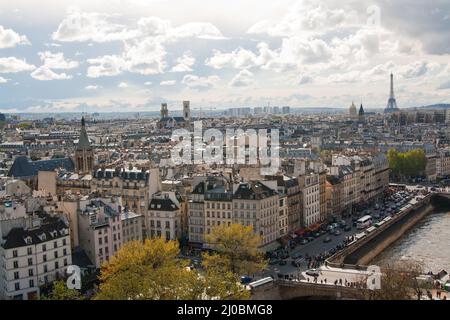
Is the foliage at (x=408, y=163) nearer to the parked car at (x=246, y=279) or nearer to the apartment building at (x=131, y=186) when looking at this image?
the apartment building at (x=131, y=186)

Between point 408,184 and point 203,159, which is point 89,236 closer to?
point 203,159

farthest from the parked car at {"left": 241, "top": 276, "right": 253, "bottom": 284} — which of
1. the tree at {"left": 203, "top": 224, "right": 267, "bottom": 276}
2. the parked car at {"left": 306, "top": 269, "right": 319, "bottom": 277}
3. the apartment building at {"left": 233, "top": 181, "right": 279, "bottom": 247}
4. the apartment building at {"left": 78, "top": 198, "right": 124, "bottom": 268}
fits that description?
the apartment building at {"left": 78, "top": 198, "right": 124, "bottom": 268}

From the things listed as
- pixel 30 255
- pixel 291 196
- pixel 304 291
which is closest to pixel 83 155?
pixel 291 196

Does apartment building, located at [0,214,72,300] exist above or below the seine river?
above

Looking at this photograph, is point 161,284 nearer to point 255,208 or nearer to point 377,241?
point 255,208

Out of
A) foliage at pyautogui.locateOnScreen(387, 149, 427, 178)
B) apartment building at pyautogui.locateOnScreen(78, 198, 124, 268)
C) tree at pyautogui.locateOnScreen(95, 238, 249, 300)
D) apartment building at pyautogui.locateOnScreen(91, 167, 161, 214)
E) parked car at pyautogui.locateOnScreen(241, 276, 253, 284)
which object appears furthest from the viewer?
foliage at pyautogui.locateOnScreen(387, 149, 427, 178)

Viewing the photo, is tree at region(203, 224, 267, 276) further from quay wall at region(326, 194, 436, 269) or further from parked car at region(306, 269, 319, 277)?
quay wall at region(326, 194, 436, 269)
